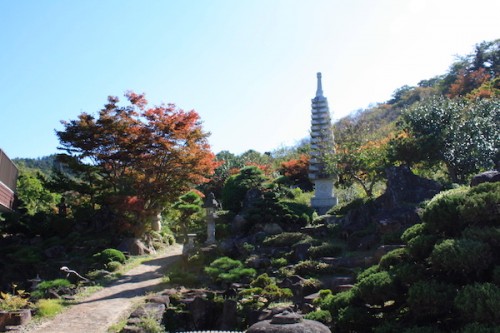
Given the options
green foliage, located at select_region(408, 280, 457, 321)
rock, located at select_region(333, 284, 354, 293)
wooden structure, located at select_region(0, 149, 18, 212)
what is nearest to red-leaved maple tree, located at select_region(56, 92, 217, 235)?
wooden structure, located at select_region(0, 149, 18, 212)

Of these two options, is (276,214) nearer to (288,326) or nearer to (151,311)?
(151,311)

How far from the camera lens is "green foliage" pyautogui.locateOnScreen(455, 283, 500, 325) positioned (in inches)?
215

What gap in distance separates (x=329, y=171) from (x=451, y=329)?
15.4 meters

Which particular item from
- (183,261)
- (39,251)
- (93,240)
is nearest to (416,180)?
(183,261)

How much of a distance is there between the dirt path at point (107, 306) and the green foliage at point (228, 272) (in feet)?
7.20

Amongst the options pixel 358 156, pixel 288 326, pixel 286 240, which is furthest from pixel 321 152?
pixel 288 326

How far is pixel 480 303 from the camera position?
5.55 m

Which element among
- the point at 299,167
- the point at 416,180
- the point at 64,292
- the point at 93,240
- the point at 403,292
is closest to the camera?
the point at 403,292

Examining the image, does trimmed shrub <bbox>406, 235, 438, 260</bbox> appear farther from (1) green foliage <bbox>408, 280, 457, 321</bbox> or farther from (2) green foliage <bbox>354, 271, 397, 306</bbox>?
(1) green foliage <bbox>408, 280, 457, 321</bbox>

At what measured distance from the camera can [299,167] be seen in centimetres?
2838

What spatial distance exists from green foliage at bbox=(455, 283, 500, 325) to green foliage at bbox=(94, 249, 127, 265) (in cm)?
1323

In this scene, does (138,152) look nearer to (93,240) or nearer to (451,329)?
(93,240)

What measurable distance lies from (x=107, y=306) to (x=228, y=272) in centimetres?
319

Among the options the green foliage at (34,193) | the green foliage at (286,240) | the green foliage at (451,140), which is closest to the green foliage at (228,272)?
the green foliage at (286,240)
